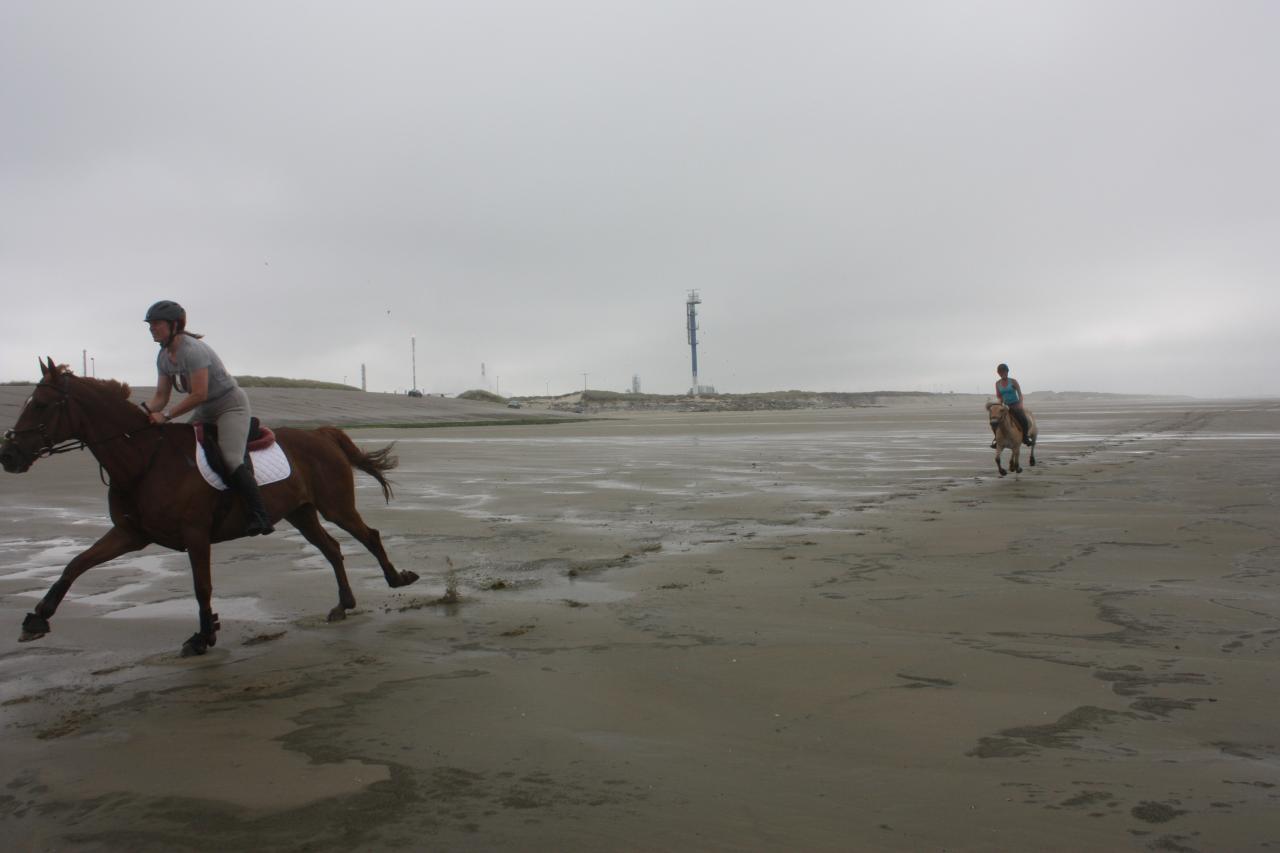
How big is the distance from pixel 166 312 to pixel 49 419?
102cm

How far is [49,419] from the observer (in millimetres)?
5629

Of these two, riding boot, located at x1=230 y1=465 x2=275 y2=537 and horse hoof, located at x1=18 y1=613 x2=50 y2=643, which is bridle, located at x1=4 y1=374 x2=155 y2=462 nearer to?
riding boot, located at x1=230 y1=465 x2=275 y2=537

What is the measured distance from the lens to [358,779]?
11.6ft

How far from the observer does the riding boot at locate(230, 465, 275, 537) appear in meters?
5.96

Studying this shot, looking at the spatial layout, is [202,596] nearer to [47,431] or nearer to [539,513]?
[47,431]

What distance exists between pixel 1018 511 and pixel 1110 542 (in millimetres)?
2341

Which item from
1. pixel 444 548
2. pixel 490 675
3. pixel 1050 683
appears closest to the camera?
pixel 1050 683

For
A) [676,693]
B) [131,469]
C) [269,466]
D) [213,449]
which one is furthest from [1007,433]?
[131,469]

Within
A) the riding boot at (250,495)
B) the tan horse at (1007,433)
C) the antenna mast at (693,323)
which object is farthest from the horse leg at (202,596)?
the antenna mast at (693,323)

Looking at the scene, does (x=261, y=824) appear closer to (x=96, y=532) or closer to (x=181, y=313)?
(x=181, y=313)

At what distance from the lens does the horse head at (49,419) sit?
18.0 feet

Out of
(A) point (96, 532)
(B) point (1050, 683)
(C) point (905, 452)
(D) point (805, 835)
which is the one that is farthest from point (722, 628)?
(C) point (905, 452)

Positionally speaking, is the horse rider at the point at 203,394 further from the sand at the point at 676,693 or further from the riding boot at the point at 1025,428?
the riding boot at the point at 1025,428

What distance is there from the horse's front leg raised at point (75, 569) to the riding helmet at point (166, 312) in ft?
4.82
